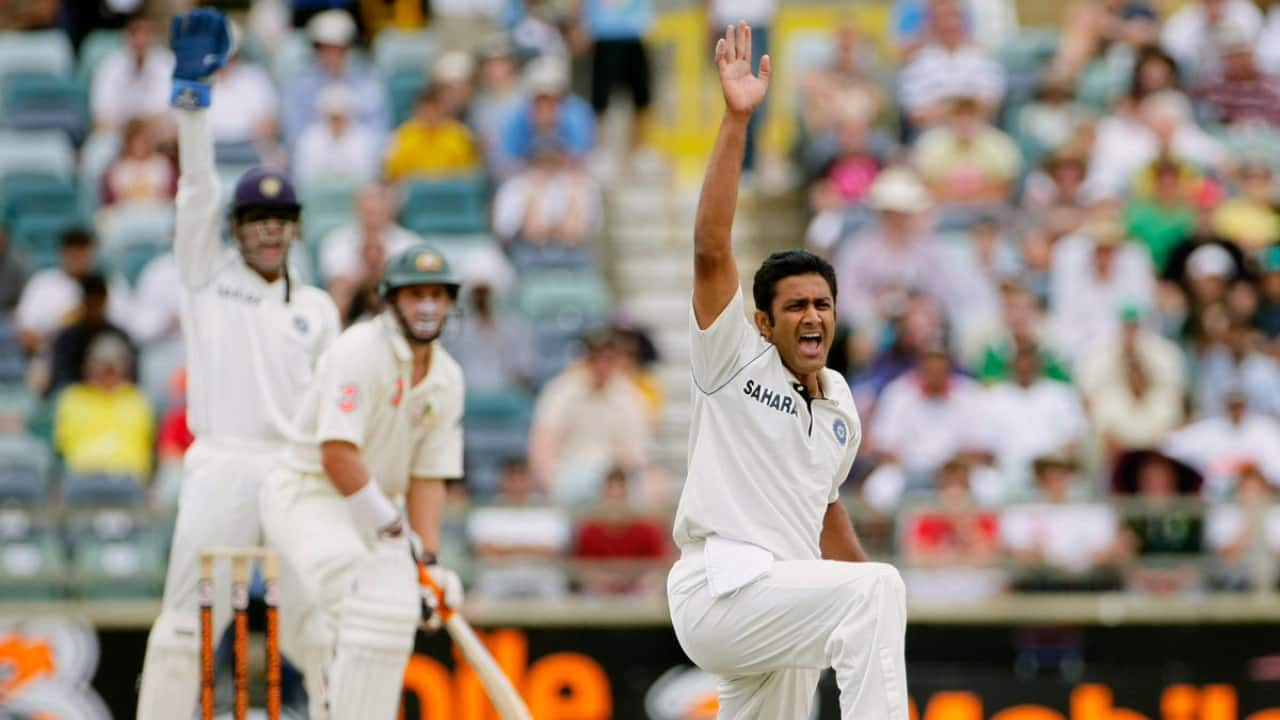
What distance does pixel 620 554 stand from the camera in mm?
11500

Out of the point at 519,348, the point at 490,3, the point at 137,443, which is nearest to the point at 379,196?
the point at 519,348

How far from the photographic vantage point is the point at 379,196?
13844 millimetres

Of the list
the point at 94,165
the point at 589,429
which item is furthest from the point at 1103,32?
the point at 94,165

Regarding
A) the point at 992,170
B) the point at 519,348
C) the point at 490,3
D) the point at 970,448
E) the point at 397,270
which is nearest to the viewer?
the point at 397,270

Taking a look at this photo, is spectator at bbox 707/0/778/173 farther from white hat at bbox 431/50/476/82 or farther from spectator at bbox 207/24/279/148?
spectator at bbox 207/24/279/148

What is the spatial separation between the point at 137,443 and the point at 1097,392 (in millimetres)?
5214

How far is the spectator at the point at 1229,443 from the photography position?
41.0 ft

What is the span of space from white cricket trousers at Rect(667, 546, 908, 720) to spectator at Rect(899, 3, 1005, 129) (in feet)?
26.9

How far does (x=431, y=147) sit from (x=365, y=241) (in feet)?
4.80

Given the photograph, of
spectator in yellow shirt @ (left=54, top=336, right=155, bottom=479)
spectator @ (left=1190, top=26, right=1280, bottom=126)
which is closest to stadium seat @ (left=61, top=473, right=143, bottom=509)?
spectator in yellow shirt @ (left=54, top=336, right=155, bottom=479)

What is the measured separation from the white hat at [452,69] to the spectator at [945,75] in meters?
2.86

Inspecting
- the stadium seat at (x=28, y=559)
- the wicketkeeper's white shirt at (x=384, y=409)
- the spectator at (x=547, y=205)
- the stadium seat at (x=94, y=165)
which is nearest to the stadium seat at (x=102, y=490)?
the stadium seat at (x=28, y=559)

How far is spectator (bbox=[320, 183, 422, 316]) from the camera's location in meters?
13.3

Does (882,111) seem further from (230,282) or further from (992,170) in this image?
(230,282)
